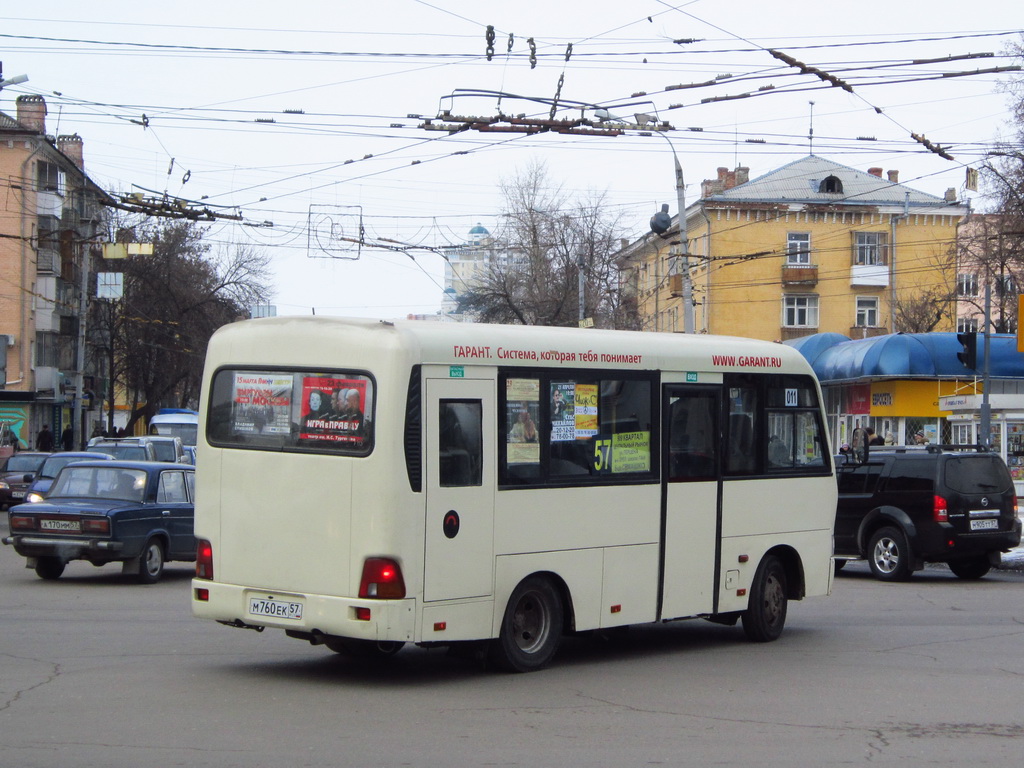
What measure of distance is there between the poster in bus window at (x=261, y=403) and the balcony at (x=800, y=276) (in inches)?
2227

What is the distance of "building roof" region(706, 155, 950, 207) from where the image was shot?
64.1 meters

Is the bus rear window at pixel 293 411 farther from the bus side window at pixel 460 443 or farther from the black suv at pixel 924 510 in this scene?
the black suv at pixel 924 510

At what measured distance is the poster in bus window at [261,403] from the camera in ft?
30.9

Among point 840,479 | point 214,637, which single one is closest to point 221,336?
point 214,637

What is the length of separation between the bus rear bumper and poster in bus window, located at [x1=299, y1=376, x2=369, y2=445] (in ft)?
3.61

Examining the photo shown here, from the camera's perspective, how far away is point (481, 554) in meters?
9.38

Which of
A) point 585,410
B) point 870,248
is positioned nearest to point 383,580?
point 585,410

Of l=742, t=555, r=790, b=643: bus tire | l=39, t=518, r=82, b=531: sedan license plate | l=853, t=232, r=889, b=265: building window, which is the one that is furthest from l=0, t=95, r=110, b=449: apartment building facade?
l=742, t=555, r=790, b=643: bus tire

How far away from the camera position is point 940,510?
18.0 metres

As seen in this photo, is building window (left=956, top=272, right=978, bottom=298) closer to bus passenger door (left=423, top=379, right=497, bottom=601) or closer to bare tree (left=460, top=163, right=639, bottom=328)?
bare tree (left=460, top=163, right=639, bottom=328)

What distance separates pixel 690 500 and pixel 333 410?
3.47 metres

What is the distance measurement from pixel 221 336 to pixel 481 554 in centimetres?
252

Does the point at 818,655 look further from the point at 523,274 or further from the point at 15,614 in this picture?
the point at 523,274

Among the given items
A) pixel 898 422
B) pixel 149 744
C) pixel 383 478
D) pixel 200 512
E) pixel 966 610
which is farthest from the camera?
pixel 898 422
